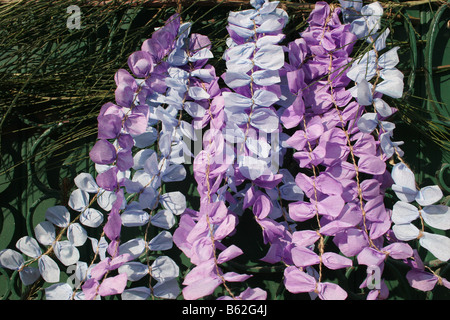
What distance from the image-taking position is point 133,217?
2.16 ft

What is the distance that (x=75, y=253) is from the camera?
721 mm

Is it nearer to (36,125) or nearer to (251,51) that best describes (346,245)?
(251,51)

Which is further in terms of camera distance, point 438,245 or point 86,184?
point 86,184

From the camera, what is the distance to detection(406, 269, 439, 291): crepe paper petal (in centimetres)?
67

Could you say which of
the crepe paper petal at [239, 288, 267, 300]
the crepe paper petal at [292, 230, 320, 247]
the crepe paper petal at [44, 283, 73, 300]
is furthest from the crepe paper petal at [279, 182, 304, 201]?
the crepe paper petal at [44, 283, 73, 300]

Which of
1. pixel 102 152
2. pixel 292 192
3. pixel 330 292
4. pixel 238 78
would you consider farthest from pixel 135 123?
pixel 330 292

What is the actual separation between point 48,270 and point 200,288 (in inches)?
13.0

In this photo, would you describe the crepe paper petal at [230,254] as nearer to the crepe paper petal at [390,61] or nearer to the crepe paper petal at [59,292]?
the crepe paper petal at [59,292]

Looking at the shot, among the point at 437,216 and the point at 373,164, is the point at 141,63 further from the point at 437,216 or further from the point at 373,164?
the point at 437,216

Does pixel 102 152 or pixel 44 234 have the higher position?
pixel 102 152

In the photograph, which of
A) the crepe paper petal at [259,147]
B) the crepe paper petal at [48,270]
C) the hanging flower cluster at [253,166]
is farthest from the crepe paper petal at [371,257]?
the crepe paper petal at [48,270]

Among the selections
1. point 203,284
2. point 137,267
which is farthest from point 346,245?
point 137,267

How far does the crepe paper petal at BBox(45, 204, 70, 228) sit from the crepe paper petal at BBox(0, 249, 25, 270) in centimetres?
10
